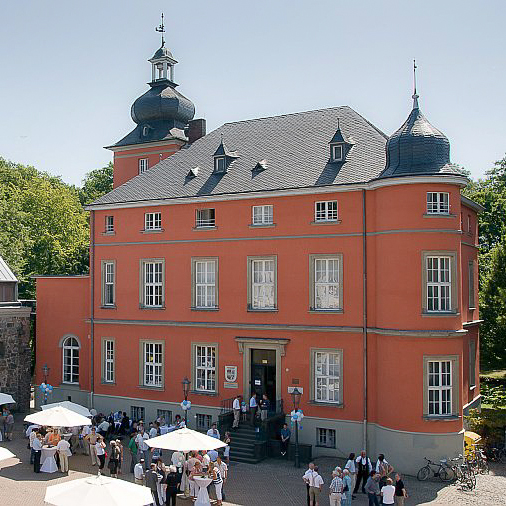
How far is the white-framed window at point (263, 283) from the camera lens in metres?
28.9

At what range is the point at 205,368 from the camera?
30.5 metres

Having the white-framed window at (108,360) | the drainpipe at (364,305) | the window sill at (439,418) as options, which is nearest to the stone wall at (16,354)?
the white-framed window at (108,360)

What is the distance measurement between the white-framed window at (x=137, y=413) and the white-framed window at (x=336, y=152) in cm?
1494

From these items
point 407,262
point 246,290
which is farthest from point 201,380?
point 407,262

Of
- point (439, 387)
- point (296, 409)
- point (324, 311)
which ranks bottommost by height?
point (296, 409)

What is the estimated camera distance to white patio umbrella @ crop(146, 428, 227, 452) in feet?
68.4

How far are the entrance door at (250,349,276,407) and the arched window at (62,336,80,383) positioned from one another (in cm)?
1083

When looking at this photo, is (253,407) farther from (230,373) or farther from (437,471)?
(437,471)

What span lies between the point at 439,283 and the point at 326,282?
4674mm

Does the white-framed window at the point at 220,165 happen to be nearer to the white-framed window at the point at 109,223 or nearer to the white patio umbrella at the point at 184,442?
the white-framed window at the point at 109,223

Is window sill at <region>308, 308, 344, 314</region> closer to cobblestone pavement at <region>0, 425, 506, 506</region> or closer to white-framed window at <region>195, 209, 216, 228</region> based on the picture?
cobblestone pavement at <region>0, 425, 506, 506</region>

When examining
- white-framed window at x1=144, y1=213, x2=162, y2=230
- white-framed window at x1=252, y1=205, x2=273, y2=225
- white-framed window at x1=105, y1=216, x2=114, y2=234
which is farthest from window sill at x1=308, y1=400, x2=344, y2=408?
white-framed window at x1=105, y1=216, x2=114, y2=234

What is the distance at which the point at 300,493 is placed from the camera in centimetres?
2225

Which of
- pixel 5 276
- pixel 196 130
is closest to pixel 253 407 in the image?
pixel 5 276
